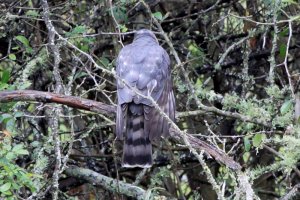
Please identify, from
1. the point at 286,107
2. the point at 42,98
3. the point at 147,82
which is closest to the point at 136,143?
the point at 147,82

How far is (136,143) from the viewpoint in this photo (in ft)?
14.8

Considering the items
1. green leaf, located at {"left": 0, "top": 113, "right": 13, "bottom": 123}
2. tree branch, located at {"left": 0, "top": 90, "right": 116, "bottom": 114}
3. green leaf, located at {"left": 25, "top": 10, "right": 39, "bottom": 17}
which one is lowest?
green leaf, located at {"left": 0, "top": 113, "right": 13, "bottom": 123}

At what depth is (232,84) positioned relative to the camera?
20.1 ft

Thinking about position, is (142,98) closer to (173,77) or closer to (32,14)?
(173,77)

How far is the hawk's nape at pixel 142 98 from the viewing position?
14.7ft

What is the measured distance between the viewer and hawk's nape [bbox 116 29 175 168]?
4488mm

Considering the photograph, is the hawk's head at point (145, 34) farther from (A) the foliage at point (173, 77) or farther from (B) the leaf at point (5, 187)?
(B) the leaf at point (5, 187)

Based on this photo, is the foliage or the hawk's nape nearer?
the hawk's nape

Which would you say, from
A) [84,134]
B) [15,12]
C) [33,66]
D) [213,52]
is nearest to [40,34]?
[15,12]

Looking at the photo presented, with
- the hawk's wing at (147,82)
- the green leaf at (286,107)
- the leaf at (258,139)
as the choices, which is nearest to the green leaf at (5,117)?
the hawk's wing at (147,82)

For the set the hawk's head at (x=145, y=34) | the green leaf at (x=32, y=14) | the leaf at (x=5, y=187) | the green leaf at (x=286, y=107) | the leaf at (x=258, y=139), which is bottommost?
the leaf at (x=5, y=187)

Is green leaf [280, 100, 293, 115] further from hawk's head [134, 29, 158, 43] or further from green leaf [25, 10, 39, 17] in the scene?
green leaf [25, 10, 39, 17]

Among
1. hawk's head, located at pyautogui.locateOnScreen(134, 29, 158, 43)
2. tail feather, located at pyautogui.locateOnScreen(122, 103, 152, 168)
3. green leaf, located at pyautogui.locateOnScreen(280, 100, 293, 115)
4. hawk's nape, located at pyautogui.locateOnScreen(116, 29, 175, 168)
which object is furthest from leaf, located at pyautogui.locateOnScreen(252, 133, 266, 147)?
hawk's head, located at pyautogui.locateOnScreen(134, 29, 158, 43)

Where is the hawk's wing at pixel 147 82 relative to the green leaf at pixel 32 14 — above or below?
below
